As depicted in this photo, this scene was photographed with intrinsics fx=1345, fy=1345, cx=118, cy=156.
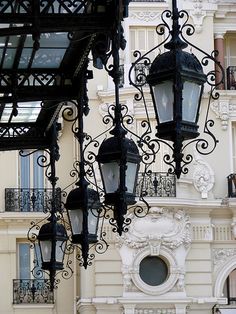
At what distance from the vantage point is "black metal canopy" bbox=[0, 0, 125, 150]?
41.4 feet

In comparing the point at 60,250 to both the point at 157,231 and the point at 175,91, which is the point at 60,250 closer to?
the point at 175,91

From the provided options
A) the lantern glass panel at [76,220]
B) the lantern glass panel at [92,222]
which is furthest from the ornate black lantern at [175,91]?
the lantern glass panel at [92,222]

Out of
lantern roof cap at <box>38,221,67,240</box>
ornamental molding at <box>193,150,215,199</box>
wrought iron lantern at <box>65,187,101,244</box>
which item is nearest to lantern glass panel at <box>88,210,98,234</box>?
wrought iron lantern at <box>65,187,101,244</box>

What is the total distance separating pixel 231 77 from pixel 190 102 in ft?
89.3

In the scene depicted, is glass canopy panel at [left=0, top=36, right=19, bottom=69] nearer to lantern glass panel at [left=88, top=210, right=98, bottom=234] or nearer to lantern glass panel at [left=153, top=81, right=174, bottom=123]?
lantern glass panel at [left=88, top=210, right=98, bottom=234]

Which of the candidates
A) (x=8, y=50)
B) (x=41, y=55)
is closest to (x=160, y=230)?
(x=41, y=55)

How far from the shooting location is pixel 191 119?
37.8ft

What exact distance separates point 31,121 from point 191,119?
9.01 m

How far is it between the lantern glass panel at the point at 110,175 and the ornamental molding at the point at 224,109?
2309cm

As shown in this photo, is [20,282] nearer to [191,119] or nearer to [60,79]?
[60,79]

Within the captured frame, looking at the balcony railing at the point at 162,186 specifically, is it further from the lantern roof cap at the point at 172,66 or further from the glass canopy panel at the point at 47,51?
the lantern roof cap at the point at 172,66

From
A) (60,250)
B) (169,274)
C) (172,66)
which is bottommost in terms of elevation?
(60,250)

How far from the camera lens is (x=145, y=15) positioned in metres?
37.9

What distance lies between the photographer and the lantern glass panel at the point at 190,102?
37.6ft
